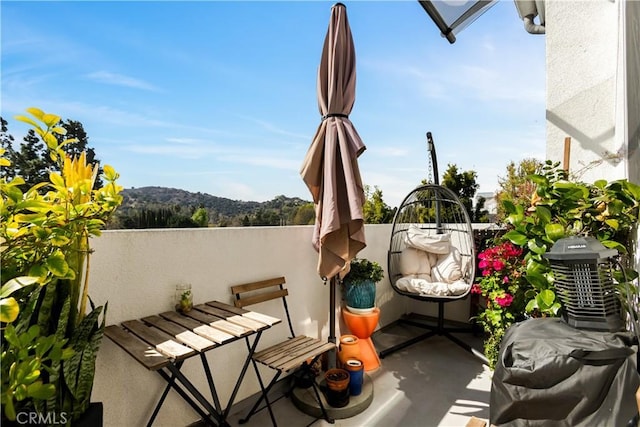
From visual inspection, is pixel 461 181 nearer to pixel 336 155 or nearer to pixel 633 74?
pixel 633 74

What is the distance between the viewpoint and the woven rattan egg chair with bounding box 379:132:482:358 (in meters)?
3.33

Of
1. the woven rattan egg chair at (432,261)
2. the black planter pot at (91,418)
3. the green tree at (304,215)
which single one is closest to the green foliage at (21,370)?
the black planter pot at (91,418)

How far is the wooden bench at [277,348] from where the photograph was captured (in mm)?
2143

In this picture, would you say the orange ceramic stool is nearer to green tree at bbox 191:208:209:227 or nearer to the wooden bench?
the wooden bench

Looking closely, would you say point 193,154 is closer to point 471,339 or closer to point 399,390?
point 399,390

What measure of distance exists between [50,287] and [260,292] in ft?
5.28

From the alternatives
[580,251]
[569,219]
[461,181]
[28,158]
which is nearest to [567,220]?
[569,219]

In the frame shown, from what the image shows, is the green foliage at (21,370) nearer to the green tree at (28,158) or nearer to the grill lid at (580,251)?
the green tree at (28,158)

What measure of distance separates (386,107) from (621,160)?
12.6ft

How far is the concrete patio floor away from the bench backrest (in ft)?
2.34

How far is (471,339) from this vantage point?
12.4 feet

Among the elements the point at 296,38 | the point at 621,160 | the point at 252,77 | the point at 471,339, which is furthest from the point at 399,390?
the point at 252,77

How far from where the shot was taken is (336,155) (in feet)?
8.52

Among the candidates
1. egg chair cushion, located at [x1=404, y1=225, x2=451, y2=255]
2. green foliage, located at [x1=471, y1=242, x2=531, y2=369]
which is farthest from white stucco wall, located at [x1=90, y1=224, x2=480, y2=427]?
green foliage, located at [x1=471, y1=242, x2=531, y2=369]
